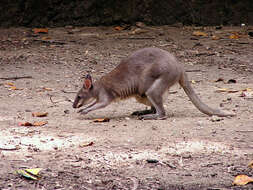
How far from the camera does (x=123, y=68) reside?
579cm

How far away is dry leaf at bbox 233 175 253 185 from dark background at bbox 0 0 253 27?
7.50m

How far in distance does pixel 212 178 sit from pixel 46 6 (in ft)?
25.9

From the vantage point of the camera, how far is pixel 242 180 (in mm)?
3488

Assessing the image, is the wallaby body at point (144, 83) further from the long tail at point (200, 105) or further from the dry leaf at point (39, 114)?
the dry leaf at point (39, 114)

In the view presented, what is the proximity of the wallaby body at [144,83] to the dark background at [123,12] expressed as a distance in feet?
16.4

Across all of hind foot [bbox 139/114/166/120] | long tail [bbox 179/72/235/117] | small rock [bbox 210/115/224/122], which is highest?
long tail [bbox 179/72/235/117]

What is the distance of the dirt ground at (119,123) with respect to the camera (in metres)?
3.63

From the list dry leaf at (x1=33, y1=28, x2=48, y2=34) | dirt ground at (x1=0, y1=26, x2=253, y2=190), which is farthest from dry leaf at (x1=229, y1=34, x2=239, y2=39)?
dry leaf at (x1=33, y1=28, x2=48, y2=34)

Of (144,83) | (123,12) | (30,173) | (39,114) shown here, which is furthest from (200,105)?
(123,12)

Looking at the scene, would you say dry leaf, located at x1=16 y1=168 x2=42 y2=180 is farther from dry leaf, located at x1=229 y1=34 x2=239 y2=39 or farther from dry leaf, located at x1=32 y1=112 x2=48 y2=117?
dry leaf, located at x1=229 y1=34 x2=239 y2=39

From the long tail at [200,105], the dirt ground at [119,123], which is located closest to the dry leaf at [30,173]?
the dirt ground at [119,123]

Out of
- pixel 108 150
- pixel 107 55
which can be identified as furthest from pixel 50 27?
pixel 108 150

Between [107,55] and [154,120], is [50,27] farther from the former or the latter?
[154,120]

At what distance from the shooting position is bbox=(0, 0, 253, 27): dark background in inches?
418
